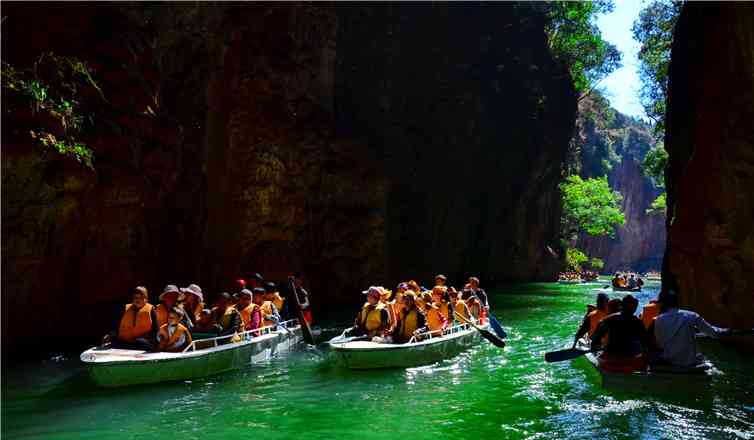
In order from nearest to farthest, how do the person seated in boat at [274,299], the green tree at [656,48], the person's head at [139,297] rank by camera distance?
the person's head at [139,297]
the person seated in boat at [274,299]
the green tree at [656,48]

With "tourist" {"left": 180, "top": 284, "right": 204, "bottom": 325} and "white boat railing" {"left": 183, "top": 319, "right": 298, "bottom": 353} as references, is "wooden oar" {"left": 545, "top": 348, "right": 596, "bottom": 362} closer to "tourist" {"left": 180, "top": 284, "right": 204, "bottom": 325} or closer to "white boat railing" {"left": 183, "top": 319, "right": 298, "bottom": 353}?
"white boat railing" {"left": 183, "top": 319, "right": 298, "bottom": 353}

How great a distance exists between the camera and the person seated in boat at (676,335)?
861 cm

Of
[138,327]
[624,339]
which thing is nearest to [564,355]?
[624,339]

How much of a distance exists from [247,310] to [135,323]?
3.03 m

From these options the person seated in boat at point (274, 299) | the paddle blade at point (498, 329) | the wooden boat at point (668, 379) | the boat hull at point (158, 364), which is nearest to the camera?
the wooden boat at point (668, 379)

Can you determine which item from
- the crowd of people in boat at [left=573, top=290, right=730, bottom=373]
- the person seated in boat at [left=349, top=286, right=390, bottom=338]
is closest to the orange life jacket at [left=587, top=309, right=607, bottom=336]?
the crowd of people in boat at [left=573, top=290, right=730, bottom=373]

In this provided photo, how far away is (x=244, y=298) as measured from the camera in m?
12.8

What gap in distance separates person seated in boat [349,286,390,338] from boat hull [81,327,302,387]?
2269mm

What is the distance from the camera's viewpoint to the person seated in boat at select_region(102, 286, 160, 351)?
10.0 metres

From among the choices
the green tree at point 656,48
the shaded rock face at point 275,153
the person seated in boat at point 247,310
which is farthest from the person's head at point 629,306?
the green tree at point 656,48

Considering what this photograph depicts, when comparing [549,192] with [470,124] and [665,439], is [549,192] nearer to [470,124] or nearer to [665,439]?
[470,124]

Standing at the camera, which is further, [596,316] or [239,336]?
[239,336]

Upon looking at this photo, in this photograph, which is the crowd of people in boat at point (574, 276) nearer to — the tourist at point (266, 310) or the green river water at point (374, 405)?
the green river water at point (374, 405)

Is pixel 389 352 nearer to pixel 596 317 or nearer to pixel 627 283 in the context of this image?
pixel 596 317
